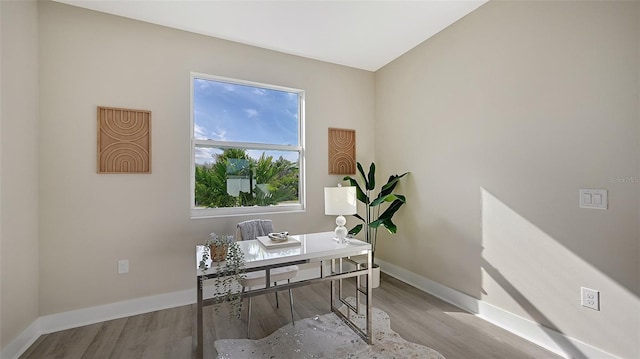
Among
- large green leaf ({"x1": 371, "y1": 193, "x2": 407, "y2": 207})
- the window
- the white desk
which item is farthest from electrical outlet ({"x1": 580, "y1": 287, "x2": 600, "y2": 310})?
the window

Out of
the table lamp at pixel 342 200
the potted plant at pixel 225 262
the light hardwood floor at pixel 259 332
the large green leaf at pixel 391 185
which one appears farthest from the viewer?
the large green leaf at pixel 391 185

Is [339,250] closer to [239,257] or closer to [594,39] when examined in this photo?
[239,257]

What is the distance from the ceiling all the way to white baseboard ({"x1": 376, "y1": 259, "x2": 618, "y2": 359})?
8.84 feet

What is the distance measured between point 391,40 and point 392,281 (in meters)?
2.83

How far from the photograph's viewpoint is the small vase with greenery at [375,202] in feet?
A: 10.1

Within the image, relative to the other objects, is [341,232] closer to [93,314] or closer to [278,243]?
[278,243]

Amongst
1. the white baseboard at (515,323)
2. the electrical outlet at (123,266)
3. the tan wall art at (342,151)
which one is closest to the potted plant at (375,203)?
the tan wall art at (342,151)

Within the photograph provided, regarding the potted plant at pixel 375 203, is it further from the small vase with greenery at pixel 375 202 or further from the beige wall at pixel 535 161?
the beige wall at pixel 535 161

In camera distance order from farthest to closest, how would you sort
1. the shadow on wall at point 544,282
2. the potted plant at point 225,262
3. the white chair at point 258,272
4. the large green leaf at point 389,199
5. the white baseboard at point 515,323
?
1. the large green leaf at point 389,199
2. the white chair at point 258,272
3. the white baseboard at point 515,323
4. the shadow on wall at point 544,282
5. the potted plant at point 225,262

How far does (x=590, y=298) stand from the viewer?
1759mm

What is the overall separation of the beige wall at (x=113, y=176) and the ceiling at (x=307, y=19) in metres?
0.16

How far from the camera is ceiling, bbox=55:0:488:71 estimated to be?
2354mm

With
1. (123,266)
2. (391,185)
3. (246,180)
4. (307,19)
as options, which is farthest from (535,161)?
(123,266)

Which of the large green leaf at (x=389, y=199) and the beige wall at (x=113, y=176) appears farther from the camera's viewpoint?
the large green leaf at (x=389, y=199)
